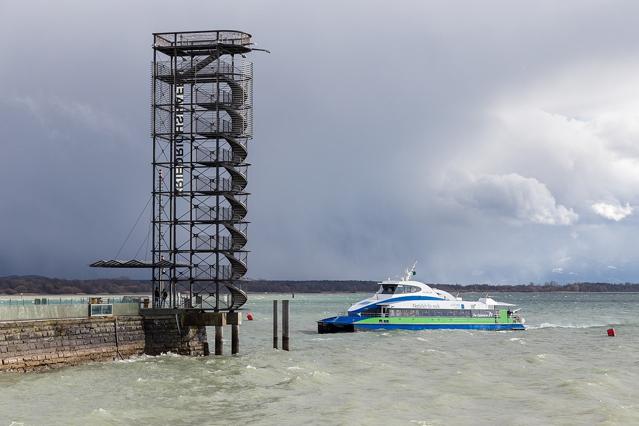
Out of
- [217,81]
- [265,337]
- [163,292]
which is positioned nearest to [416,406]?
[163,292]

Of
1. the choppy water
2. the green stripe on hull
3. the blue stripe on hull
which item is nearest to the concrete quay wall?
the choppy water

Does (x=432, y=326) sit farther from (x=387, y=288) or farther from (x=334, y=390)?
(x=334, y=390)

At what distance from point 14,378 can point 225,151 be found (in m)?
19.2

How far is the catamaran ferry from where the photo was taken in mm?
80812

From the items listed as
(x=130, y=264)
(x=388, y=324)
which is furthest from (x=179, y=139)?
(x=388, y=324)

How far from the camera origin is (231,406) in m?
35.1

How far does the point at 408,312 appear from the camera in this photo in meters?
81.8

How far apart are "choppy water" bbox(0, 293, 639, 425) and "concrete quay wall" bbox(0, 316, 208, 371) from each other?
821 millimetres

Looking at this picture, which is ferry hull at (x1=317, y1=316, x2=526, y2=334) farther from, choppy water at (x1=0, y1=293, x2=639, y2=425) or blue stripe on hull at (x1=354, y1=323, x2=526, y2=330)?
choppy water at (x1=0, y1=293, x2=639, y2=425)

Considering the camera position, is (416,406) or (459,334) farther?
(459,334)

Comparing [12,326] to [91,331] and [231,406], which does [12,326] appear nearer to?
[91,331]

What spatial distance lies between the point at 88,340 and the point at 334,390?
1265 cm

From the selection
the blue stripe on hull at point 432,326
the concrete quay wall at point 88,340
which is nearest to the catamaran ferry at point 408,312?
the blue stripe on hull at point 432,326

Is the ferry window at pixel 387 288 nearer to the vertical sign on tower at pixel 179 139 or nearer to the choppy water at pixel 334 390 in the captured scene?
the choppy water at pixel 334 390
